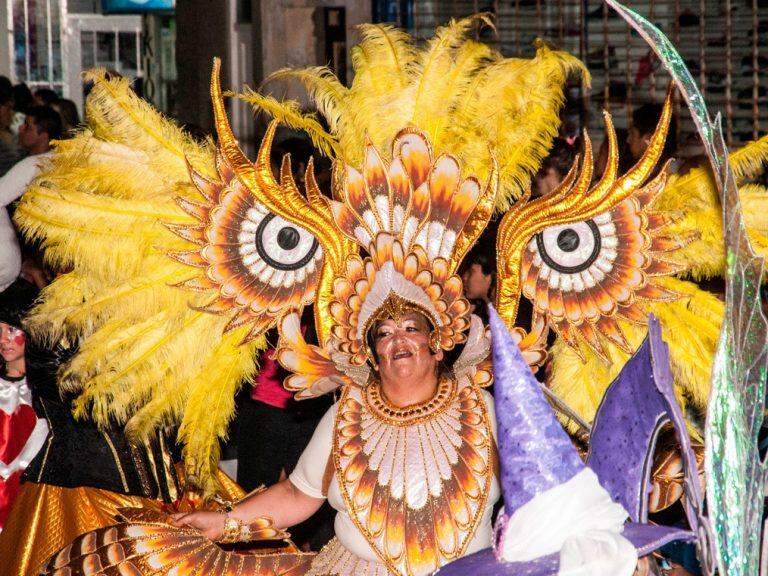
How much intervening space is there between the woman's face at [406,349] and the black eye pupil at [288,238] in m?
0.43

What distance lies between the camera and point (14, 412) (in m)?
4.77

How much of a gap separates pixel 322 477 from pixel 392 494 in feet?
0.86

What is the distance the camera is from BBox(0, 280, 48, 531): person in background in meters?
4.71

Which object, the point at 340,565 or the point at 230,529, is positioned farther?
the point at 230,529

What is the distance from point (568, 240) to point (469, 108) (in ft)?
1.67

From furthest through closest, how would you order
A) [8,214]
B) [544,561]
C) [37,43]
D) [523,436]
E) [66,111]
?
[37,43]
[66,111]
[8,214]
[523,436]
[544,561]

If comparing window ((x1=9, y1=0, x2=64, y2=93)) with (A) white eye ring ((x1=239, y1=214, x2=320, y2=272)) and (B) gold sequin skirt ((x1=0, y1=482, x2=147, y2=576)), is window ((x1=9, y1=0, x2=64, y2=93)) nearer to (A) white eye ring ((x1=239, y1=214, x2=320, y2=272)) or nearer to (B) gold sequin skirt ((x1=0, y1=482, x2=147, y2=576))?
(B) gold sequin skirt ((x1=0, y1=482, x2=147, y2=576))

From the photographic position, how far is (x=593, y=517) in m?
2.63

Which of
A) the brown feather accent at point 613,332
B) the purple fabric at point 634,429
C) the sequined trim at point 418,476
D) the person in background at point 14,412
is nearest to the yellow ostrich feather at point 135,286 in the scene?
the sequined trim at point 418,476

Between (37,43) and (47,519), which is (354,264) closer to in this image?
(47,519)

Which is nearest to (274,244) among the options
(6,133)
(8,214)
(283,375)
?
(283,375)

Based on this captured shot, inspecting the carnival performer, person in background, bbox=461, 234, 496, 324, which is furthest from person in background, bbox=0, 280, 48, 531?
person in background, bbox=461, 234, 496, 324

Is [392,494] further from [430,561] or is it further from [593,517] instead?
[593,517]

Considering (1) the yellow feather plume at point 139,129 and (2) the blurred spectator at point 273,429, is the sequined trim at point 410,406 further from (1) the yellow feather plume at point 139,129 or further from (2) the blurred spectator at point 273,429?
(2) the blurred spectator at point 273,429
